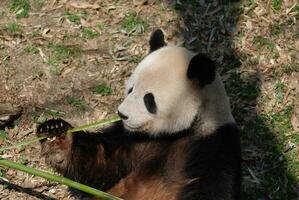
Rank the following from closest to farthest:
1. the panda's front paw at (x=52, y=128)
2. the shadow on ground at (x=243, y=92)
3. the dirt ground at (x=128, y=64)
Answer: the panda's front paw at (x=52, y=128) → the shadow on ground at (x=243, y=92) → the dirt ground at (x=128, y=64)

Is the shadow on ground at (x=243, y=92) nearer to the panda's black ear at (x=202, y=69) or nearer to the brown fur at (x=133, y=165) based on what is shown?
the brown fur at (x=133, y=165)

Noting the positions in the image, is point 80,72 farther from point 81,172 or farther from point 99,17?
point 81,172

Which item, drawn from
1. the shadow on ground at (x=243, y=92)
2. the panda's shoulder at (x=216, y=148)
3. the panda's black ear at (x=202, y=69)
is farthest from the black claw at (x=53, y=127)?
the shadow on ground at (x=243, y=92)

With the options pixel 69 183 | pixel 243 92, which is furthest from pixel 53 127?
pixel 243 92

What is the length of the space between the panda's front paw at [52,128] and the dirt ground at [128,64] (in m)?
0.81

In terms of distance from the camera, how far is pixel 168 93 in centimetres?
451

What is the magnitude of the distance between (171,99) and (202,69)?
31 cm

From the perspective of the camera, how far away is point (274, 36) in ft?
20.8

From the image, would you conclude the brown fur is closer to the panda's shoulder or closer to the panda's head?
the panda's shoulder

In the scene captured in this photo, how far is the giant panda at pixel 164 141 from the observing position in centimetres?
453

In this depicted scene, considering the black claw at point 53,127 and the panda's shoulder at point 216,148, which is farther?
the black claw at point 53,127

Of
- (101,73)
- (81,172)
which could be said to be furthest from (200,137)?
(101,73)

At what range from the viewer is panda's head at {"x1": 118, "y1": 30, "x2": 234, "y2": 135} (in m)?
4.50

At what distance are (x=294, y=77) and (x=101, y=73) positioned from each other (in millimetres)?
1863
